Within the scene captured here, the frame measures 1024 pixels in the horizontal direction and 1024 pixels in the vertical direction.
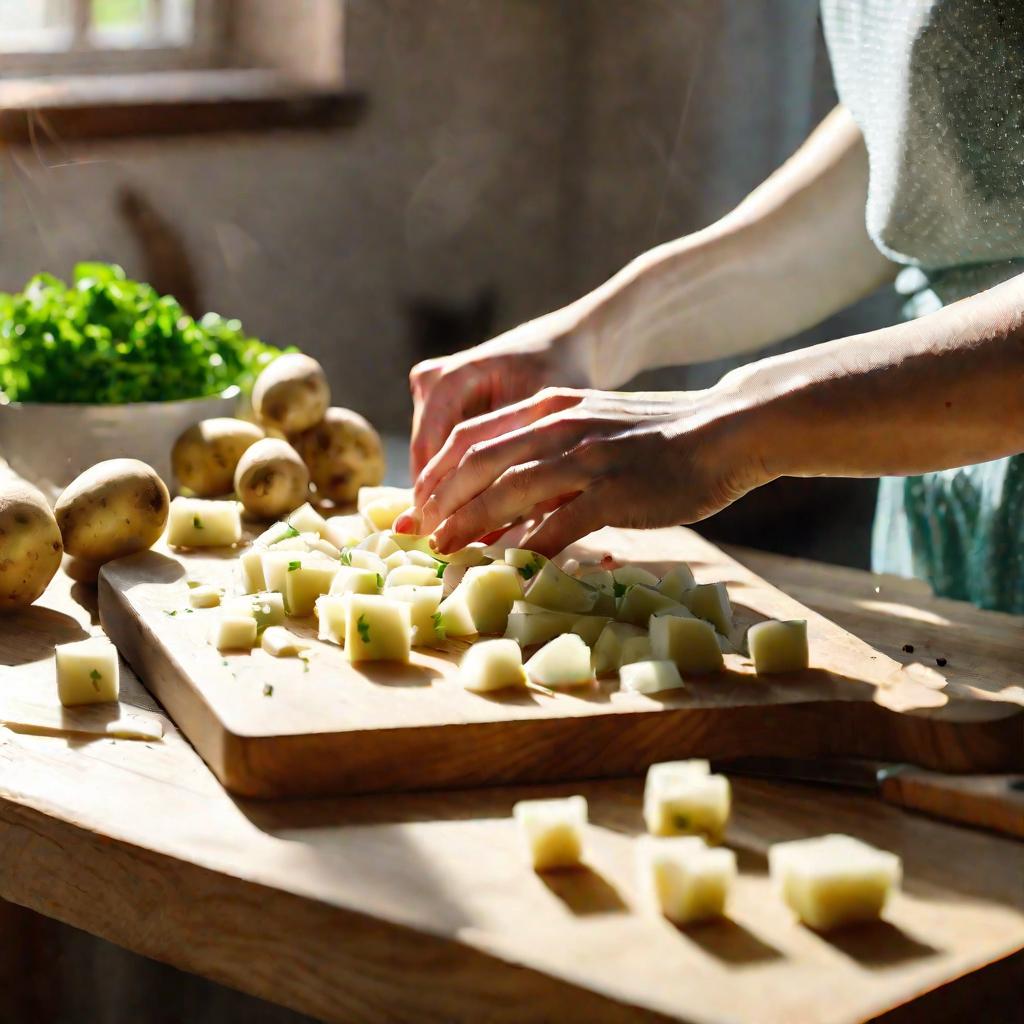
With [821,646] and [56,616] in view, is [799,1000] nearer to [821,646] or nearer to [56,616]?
[821,646]

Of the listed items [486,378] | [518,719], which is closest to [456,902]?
[518,719]

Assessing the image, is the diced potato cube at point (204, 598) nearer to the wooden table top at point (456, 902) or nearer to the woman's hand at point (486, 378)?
the wooden table top at point (456, 902)

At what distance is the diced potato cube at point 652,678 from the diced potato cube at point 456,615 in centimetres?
20

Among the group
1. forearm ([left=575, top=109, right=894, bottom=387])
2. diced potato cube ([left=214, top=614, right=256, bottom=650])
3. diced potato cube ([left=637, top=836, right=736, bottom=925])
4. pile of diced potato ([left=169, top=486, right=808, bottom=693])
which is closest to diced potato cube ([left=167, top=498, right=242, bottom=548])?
pile of diced potato ([left=169, top=486, right=808, bottom=693])

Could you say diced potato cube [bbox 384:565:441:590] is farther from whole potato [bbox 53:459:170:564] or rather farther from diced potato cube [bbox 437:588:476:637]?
whole potato [bbox 53:459:170:564]

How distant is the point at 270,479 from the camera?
1.70 m

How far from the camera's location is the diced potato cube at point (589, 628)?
4.10ft

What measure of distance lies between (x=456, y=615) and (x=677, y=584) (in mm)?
220

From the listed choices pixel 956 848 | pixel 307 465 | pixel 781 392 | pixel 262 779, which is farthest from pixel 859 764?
pixel 307 465

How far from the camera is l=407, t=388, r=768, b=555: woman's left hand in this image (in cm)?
124

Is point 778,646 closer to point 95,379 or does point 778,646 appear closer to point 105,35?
point 95,379

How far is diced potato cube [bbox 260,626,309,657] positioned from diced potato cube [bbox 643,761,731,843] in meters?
0.38

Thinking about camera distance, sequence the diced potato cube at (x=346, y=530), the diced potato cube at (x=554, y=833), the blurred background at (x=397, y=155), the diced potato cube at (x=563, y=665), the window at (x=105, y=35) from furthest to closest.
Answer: the window at (x=105, y=35) → the blurred background at (x=397, y=155) → the diced potato cube at (x=346, y=530) → the diced potato cube at (x=563, y=665) → the diced potato cube at (x=554, y=833)

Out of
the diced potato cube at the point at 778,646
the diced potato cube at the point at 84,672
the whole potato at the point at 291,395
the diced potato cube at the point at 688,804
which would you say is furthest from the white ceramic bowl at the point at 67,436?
the diced potato cube at the point at 688,804
